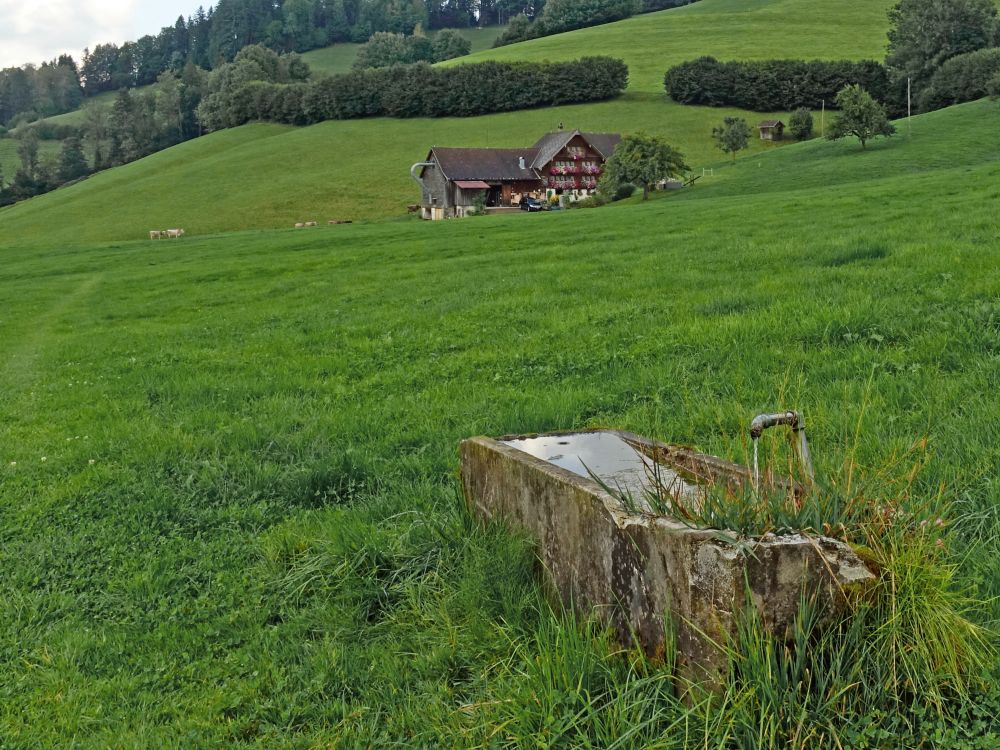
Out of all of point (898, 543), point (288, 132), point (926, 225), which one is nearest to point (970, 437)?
point (898, 543)

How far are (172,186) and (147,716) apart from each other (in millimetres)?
96707

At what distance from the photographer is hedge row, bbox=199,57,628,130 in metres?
110

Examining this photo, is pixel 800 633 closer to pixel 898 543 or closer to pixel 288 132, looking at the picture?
pixel 898 543

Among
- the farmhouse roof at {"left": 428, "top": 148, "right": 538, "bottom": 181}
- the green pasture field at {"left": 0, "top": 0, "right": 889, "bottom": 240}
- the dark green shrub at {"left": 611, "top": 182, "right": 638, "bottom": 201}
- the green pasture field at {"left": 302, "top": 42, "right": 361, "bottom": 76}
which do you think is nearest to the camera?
the dark green shrub at {"left": 611, "top": 182, "right": 638, "bottom": 201}

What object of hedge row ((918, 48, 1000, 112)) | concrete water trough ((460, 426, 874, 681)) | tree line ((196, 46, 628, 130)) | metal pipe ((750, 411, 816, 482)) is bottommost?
concrete water trough ((460, 426, 874, 681))

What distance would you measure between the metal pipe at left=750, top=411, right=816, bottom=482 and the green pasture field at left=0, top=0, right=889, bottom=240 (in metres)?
73.9

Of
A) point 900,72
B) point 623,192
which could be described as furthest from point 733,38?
point 623,192

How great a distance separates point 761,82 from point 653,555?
4385 inches

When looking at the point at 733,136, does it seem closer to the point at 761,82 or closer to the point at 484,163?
the point at 484,163

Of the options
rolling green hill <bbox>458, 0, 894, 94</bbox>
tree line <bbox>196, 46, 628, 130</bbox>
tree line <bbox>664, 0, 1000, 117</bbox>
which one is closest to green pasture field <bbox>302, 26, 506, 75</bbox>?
rolling green hill <bbox>458, 0, 894, 94</bbox>

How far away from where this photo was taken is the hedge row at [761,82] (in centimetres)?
9931

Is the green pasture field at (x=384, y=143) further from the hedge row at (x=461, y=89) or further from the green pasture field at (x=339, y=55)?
the green pasture field at (x=339, y=55)

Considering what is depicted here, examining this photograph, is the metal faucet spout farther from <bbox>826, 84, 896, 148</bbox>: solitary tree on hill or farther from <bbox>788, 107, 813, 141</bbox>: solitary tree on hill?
<bbox>788, 107, 813, 141</bbox>: solitary tree on hill

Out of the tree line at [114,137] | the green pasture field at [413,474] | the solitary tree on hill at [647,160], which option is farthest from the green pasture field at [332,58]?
the green pasture field at [413,474]
